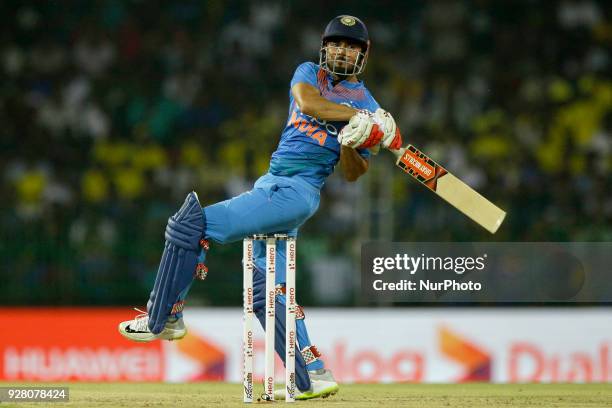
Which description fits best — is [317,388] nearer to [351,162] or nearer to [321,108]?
[351,162]

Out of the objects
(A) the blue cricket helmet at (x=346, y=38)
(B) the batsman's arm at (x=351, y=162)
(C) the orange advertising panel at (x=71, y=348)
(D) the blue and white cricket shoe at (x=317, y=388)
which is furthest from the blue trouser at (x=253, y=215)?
(C) the orange advertising panel at (x=71, y=348)

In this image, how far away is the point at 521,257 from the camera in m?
8.24

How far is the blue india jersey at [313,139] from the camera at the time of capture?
533 centimetres

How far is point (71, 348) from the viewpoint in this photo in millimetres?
8531

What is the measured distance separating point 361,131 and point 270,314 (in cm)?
90

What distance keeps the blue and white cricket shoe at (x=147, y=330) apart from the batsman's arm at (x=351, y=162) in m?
1.04

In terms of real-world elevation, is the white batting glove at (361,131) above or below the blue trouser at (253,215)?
above

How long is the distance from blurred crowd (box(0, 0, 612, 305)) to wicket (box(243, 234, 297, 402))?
12.8 ft

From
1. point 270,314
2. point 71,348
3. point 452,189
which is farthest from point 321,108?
point 71,348

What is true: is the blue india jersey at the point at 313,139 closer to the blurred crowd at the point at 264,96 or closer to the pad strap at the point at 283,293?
the pad strap at the point at 283,293

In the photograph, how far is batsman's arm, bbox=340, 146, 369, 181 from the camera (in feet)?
17.1

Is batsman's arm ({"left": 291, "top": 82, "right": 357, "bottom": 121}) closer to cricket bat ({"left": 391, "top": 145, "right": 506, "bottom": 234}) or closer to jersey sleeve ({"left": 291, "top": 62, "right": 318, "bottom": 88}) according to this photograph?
jersey sleeve ({"left": 291, "top": 62, "right": 318, "bottom": 88})

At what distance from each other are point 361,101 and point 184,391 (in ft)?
6.70

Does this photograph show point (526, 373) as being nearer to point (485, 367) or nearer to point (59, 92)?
point (485, 367)
